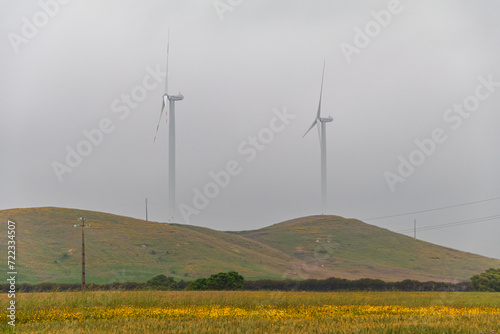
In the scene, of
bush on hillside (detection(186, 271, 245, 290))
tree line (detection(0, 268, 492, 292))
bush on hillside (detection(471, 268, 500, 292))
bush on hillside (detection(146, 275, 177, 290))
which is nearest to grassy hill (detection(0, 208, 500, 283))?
bush on hillside (detection(146, 275, 177, 290))

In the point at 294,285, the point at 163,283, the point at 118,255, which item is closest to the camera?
→ the point at 294,285

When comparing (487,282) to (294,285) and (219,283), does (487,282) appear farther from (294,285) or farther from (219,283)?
(219,283)

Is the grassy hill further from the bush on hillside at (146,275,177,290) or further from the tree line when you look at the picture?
the tree line

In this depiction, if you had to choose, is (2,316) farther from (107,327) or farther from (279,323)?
(279,323)

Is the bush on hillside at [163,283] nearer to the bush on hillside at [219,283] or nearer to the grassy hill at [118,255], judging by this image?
the bush on hillside at [219,283]

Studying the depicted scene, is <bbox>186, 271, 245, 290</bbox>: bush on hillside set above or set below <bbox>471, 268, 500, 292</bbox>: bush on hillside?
above

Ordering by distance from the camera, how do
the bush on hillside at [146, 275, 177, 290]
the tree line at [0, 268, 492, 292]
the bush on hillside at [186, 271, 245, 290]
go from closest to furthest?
1. the bush on hillside at [186, 271, 245, 290]
2. the tree line at [0, 268, 492, 292]
3. the bush on hillside at [146, 275, 177, 290]

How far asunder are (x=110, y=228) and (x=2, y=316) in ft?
554

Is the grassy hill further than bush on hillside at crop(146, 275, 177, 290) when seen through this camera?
Yes

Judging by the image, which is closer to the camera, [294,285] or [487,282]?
[294,285]

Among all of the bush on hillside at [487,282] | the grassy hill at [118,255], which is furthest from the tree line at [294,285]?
the grassy hill at [118,255]

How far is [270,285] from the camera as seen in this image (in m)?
102

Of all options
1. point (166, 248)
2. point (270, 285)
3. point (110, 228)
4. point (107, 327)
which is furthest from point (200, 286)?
point (110, 228)

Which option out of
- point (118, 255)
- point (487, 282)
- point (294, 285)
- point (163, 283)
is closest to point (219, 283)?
point (294, 285)
